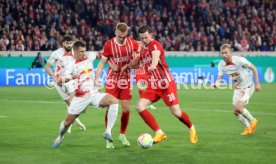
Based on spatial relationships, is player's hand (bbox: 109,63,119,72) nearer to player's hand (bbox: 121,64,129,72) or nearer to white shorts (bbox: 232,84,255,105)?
player's hand (bbox: 121,64,129,72)

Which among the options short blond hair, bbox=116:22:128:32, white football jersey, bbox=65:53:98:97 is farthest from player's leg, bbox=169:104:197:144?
short blond hair, bbox=116:22:128:32

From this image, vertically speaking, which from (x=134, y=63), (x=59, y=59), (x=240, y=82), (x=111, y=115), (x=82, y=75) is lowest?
(x=111, y=115)

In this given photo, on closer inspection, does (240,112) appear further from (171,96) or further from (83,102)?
(83,102)

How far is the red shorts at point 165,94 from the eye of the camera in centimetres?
1105

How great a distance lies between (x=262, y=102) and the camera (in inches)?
840

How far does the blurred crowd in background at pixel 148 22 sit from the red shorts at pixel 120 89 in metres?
20.6

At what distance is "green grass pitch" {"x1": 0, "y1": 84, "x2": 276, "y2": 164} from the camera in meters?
9.50

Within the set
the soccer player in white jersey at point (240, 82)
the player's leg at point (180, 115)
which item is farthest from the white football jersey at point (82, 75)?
the soccer player in white jersey at point (240, 82)

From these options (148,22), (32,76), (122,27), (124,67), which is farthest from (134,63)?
(148,22)

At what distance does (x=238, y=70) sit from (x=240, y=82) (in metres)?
0.32

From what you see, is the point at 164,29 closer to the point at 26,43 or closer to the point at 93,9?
the point at 93,9

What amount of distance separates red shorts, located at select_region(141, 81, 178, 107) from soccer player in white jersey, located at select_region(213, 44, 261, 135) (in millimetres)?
2017

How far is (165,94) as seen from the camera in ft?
36.3

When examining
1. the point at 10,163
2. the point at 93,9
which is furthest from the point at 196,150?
the point at 93,9
